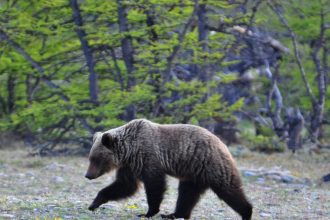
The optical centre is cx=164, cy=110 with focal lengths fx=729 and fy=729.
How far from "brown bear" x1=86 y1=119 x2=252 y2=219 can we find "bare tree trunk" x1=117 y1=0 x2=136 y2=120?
25.8 feet

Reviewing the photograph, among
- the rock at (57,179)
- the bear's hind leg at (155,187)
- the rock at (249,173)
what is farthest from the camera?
the rock at (249,173)

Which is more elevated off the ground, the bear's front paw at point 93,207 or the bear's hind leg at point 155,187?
the bear's hind leg at point 155,187

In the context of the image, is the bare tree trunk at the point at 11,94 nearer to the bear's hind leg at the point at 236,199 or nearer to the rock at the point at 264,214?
the rock at the point at 264,214

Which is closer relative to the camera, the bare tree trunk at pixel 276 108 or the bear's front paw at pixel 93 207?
the bear's front paw at pixel 93 207

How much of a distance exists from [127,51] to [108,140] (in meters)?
8.46

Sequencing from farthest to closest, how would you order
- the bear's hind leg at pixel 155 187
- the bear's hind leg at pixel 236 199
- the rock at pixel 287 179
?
the rock at pixel 287 179 → the bear's hind leg at pixel 155 187 → the bear's hind leg at pixel 236 199

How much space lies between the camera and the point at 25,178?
49.8 ft

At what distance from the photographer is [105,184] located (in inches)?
588

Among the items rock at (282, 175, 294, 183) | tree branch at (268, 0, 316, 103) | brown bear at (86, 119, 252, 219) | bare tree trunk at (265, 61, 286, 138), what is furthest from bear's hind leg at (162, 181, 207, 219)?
bare tree trunk at (265, 61, 286, 138)

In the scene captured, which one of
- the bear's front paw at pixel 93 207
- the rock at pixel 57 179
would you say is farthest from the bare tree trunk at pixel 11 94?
the bear's front paw at pixel 93 207

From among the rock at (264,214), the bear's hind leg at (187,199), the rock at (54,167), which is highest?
the bear's hind leg at (187,199)

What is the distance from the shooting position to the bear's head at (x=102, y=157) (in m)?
10.1

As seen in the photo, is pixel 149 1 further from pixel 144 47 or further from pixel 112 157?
pixel 112 157

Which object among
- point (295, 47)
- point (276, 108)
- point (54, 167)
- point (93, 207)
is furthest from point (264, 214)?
point (276, 108)
